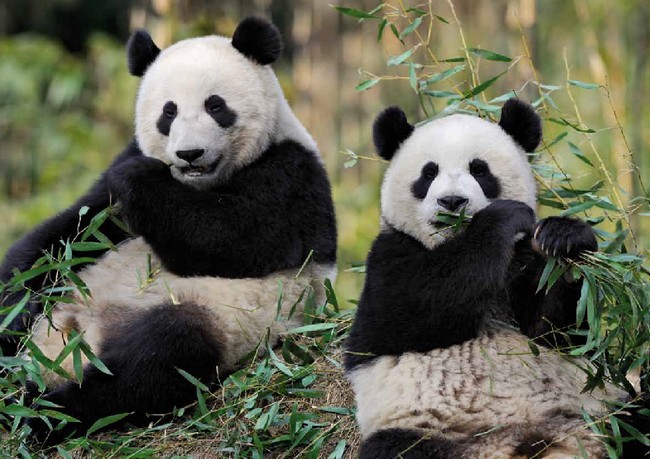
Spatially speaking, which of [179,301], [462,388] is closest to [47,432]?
[179,301]

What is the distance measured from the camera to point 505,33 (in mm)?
8688

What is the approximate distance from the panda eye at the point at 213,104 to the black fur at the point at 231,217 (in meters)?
0.32

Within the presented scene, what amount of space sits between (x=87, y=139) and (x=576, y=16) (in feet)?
16.7

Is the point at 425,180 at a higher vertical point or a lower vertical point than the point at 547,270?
higher

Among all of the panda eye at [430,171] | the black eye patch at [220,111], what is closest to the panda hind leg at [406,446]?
the panda eye at [430,171]

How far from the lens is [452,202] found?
3.81m

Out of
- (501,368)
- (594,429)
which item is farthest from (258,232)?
(594,429)

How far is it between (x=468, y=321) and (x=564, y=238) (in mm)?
449

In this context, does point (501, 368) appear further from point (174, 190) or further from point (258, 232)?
point (174, 190)

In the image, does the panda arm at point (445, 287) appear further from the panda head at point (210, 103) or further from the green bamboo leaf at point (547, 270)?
the panda head at point (210, 103)

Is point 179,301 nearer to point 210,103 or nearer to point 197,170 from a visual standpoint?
point 197,170

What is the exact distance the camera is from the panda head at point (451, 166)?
388 cm

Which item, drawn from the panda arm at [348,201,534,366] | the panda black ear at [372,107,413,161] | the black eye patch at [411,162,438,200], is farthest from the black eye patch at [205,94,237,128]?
the panda arm at [348,201,534,366]

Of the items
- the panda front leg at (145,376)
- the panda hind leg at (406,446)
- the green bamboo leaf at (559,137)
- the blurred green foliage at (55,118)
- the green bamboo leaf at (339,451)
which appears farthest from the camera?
the blurred green foliage at (55,118)
